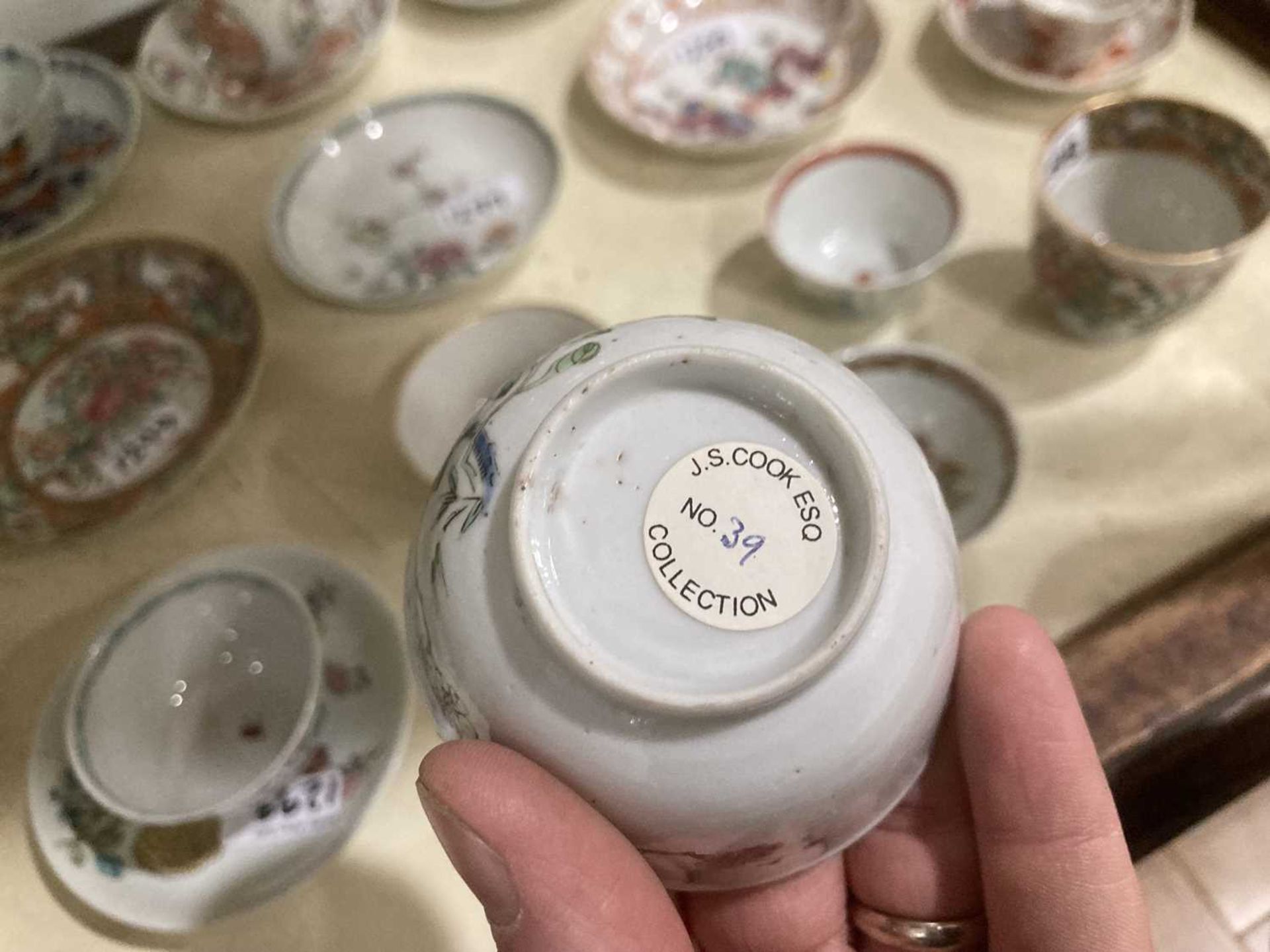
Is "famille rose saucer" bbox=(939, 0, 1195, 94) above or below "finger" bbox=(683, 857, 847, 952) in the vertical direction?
above

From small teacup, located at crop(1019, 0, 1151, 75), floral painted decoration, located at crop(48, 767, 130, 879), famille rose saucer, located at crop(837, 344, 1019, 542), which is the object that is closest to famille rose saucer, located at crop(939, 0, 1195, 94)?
small teacup, located at crop(1019, 0, 1151, 75)

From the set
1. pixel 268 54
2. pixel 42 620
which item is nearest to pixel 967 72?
pixel 268 54

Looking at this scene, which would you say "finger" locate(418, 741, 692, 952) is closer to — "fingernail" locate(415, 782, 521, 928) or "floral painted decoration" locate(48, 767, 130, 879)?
"fingernail" locate(415, 782, 521, 928)

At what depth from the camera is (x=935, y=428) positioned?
0.82 meters

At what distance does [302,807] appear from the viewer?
0.69 meters

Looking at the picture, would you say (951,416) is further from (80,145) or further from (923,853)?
(80,145)

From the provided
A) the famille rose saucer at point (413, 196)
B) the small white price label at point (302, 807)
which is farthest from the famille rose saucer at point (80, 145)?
the small white price label at point (302, 807)

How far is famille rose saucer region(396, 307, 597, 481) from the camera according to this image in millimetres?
851

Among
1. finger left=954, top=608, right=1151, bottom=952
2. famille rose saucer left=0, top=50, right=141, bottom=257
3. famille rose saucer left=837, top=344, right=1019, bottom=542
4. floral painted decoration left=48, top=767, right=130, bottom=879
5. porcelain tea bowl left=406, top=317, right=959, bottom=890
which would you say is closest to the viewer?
porcelain tea bowl left=406, top=317, right=959, bottom=890

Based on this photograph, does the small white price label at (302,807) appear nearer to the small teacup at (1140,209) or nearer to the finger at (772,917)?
the finger at (772,917)

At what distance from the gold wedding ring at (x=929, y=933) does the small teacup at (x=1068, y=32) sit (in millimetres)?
874

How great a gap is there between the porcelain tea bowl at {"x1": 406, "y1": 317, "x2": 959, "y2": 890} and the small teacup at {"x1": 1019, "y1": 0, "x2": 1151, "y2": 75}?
0.75m

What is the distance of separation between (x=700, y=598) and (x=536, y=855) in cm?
15

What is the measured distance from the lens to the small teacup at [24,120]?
975 millimetres
